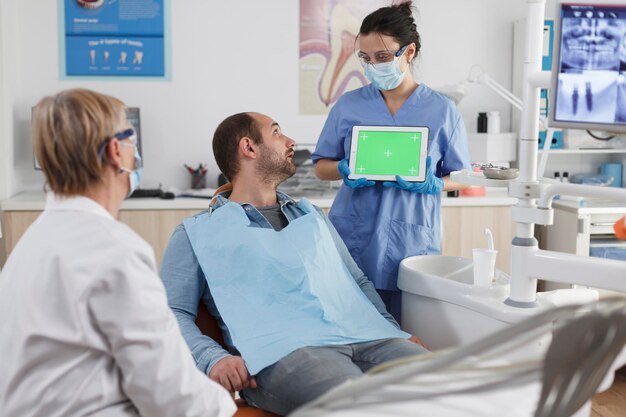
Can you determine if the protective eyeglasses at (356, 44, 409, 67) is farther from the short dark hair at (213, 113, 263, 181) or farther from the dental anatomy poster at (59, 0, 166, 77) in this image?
the dental anatomy poster at (59, 0, 166, 77)

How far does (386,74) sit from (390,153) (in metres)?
0.24

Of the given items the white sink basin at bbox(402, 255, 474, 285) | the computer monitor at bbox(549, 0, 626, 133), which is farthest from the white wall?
the computer monitor at bbox(549, 0, 626, 133)

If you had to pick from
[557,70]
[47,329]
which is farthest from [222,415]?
[557,70]

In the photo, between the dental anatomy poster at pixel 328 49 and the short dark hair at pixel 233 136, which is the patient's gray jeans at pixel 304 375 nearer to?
the short dark hair at pixel 233 136

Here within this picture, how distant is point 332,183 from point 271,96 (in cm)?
54

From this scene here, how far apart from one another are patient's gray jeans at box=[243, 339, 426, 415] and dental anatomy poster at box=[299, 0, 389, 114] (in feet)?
7.53

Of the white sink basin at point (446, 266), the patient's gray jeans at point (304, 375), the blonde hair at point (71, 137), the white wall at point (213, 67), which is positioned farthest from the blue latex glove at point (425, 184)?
the white wall at point (213, 67)

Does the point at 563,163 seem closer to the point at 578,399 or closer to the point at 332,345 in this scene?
the point at 332,345

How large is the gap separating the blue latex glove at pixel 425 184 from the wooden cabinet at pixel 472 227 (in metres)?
1.28

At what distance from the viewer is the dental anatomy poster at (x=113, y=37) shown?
3.69 metres

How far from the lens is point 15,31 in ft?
12.0

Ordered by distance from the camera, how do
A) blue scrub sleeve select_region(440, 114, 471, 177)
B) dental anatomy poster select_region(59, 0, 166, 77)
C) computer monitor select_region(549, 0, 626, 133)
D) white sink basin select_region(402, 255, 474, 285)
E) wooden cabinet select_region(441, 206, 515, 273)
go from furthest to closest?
dental anatomy poster select_region(59, 0, 166, 77)
wooden cabinet select_region(441, 206, 515, 273)
blue scrub sleeve select_region(440, 114, 471, 177)
white sink basin select_region(402, 255, 474, 285)
computer monitor select_region(549, 0, 626, 133)

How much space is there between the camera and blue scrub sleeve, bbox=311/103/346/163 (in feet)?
8.05

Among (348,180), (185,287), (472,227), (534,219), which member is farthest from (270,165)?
(472,227)
